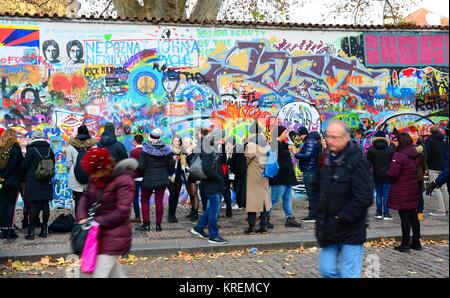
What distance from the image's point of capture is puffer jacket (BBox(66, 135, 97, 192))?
8656mm

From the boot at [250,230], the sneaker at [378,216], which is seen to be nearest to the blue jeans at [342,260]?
the boot at [250,230]

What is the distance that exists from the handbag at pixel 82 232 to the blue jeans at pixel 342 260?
7.02 ft

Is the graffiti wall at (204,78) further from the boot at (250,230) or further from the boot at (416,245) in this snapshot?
the boot at (416,245)

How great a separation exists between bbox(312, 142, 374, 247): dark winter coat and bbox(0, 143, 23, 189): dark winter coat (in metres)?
5.75

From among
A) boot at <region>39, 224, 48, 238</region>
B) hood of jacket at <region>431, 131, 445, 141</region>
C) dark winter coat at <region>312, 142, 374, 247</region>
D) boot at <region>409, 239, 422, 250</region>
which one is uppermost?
hood of jacket at <region>431, 131, 445, 141</region>

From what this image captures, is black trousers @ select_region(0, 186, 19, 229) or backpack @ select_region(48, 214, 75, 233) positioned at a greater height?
black trousers @ select_region(0, 186, 19, 229)

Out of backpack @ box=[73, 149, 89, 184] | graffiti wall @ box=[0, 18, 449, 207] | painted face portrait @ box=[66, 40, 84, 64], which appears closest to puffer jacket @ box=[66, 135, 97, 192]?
backpack @ box=[73, 149, 89, 184]

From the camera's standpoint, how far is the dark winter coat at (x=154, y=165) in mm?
8555

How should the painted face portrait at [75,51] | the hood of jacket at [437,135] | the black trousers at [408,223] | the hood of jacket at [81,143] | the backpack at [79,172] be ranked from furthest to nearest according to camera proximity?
the painted face portrait at [75,51], the hood of jacket at [437,135], the hood of jacket at [81,143], the backpack at [79,172], the black trousers at [408,223]

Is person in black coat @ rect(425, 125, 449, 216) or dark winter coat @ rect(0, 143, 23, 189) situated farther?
person in black coat @ rect(425, 125, 449, 216)

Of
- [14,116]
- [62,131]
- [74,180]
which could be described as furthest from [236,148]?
[14,116]

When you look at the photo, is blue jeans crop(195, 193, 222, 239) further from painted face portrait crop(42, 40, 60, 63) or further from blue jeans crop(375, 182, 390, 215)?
painted face portrait crop(42, 40, 60, 63)

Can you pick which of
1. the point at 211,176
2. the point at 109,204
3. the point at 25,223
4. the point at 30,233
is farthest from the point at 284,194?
the point at 109,204

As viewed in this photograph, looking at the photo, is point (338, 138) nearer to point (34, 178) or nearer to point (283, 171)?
point (283, 171)
